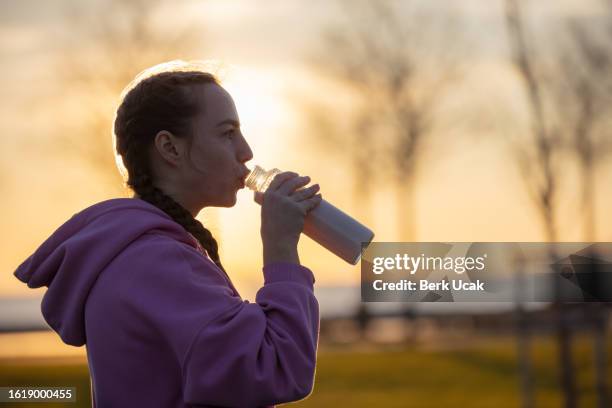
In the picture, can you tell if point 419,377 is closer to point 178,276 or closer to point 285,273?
point 285,273

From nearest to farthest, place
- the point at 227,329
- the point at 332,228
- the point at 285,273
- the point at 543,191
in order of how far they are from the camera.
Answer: the point at 227,329
the point at 285,273
the point at 332,228
the point at 543,191

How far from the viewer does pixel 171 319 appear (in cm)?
172

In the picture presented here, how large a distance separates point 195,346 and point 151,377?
0.49ft

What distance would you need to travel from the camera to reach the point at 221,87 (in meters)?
1.99

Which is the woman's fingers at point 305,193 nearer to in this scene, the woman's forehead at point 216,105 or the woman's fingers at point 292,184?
the woman's fingers at point 292,184

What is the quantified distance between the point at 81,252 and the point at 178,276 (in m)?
0.23

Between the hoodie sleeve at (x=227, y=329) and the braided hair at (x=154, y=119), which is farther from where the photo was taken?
the braided hair at (x=154, y=119)

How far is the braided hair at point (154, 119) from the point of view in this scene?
194cm

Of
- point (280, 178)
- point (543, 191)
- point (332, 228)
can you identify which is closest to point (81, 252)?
point (280, 178)

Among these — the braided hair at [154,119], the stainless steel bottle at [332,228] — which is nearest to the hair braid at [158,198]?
the braided hair at [154,119]

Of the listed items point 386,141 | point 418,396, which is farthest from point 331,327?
point 418,396

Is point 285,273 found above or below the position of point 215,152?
below

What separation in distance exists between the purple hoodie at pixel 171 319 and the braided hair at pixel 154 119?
0.24ft

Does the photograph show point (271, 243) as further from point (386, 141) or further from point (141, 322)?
point (386, 141)
